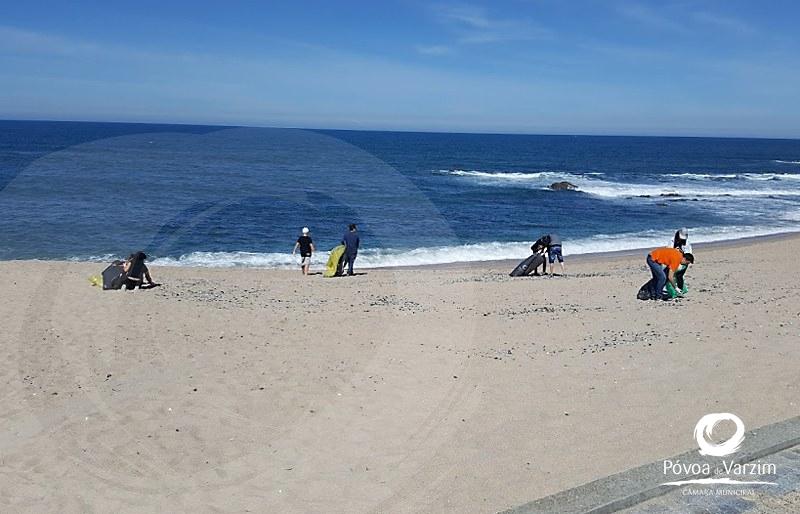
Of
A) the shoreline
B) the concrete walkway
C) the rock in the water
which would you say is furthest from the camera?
the rock in the water

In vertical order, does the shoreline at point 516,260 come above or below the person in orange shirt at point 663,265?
below

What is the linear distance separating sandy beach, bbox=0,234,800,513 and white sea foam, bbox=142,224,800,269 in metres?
7.87

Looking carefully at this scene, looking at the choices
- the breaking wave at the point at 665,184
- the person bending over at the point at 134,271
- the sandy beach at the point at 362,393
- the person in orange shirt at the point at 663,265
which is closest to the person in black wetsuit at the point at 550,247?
the sandy beach at the point at 362,393

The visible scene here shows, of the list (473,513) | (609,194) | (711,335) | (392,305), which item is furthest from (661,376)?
(609,194)

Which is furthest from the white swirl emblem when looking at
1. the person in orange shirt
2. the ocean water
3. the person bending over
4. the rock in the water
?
the rock in the water

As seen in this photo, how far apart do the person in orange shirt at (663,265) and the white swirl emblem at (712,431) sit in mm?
5963

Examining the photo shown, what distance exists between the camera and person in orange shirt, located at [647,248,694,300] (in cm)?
1259

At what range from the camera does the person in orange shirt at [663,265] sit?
12.6 m

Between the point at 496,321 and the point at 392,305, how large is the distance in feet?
7.35

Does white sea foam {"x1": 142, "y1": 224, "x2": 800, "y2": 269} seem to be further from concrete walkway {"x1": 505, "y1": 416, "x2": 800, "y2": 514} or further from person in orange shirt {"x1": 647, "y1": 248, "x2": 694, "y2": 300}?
concrete walkway {"x1": 505, "y1": 416, "x2": 800, "y2": 514}

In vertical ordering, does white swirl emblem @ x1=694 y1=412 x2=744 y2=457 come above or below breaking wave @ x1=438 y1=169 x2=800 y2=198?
below

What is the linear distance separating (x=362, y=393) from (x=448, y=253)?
1655cm

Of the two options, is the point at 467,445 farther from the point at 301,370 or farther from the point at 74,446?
the point at 74,446

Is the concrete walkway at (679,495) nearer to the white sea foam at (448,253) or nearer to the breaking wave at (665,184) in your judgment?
the white sea foam at (448,253)
